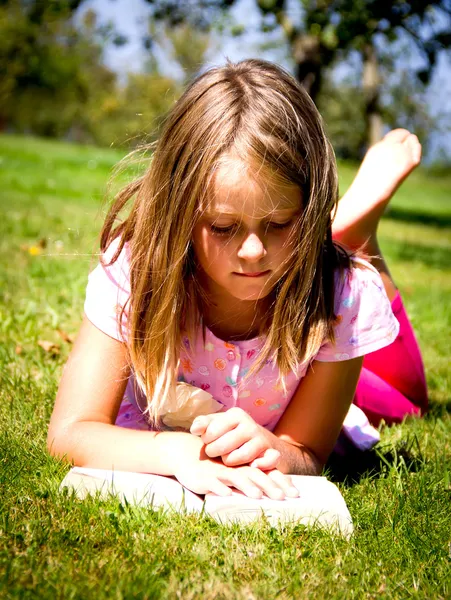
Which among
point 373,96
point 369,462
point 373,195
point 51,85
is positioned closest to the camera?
point 369,462

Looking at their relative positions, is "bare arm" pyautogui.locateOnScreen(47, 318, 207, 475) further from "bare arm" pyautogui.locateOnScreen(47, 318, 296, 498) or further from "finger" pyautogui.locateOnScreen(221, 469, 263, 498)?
"finger" pyautogui.locateOnScreen(221, 469, 263, 498)

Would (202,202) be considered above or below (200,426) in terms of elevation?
above

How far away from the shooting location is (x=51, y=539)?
178 cm

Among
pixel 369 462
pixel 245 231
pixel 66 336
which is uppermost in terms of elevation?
pixel 245 231

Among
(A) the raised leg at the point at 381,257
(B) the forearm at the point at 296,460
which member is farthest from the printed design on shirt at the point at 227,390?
(A) the raised leg at the point at 381,257

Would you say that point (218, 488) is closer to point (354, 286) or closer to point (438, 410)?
point (354, 286)

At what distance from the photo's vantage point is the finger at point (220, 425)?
1991mm

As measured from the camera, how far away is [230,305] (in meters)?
2.40

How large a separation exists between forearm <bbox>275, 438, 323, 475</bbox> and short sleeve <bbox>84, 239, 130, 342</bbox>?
61 centimetres

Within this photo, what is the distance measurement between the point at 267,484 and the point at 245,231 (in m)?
0.72

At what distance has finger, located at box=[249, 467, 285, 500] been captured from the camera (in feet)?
6.63

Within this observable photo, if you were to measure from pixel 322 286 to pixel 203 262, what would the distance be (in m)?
0.41

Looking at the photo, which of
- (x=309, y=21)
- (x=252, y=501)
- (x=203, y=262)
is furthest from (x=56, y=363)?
(x=309, y=21)

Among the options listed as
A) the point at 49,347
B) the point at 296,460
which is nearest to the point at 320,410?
the point at 296,460
